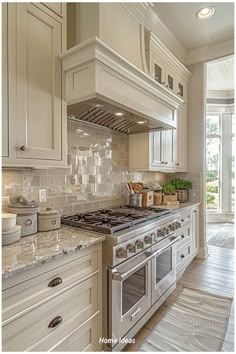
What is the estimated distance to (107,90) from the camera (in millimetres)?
1599

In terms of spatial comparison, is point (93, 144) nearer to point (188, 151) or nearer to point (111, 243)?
point (111, 243)

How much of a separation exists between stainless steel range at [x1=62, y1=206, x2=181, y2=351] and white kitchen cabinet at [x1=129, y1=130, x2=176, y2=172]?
0.76 m

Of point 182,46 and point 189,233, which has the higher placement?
point 182,46

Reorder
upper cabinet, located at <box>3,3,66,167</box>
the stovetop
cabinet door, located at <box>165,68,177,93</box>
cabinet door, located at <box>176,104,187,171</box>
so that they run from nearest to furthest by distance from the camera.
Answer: upper cabinet, located at <box>3,3,66,167</box> < the stovetop < cabinet door, located at <box>165,68,177,93</box> < cabinet door, located at <box>176,104,187,171</box>

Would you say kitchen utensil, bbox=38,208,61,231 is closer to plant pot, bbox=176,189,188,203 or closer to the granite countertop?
the granite countertop

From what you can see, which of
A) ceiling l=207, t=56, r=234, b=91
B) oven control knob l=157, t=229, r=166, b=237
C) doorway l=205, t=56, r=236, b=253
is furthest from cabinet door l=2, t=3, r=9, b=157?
doorway l=205, t=56, r=236, b=253

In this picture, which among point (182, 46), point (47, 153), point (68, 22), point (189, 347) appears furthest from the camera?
point (182, 46)

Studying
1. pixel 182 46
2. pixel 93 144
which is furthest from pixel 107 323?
pixel 182 46

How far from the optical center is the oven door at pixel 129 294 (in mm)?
1479

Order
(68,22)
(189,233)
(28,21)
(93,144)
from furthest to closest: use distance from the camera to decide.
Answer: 1. (189,233)
2. (93,144)
3. (68,22)
4. (28,21)

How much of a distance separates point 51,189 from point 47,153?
495 millimetres

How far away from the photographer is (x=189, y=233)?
121 inches

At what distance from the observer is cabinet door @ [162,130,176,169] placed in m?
3.08

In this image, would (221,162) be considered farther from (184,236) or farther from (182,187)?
(184,236)
